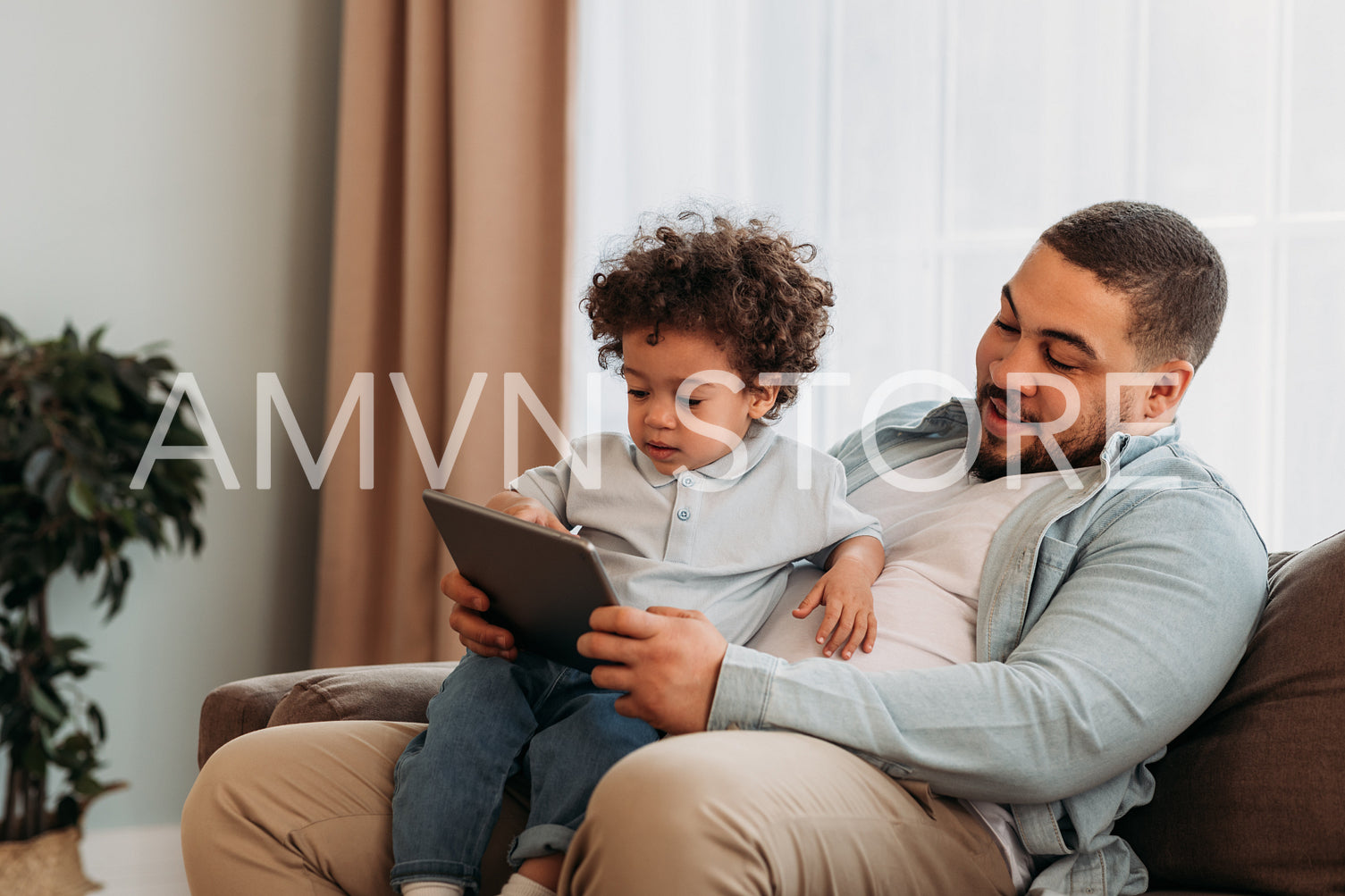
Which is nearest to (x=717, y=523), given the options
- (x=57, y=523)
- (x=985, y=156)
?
(x=985, y=156)

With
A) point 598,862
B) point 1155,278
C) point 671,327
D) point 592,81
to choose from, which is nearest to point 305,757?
point 598,862

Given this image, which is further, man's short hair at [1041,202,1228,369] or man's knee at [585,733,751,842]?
man's short hair at [1041,202,1228,369]

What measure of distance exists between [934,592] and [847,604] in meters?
0.12

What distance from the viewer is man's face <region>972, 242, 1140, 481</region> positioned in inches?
51.1

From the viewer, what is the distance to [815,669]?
0.98 metres

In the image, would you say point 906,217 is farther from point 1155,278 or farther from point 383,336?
point 383,336

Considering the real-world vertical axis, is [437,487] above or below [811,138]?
below

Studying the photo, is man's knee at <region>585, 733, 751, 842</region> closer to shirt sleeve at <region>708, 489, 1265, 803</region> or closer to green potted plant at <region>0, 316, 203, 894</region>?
shirt sleeve at <region>708, 489, 1265, 803</region>

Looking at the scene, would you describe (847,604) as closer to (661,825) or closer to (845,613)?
(845,613)

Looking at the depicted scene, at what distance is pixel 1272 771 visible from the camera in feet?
3.61

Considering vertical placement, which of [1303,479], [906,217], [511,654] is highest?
[906,217]

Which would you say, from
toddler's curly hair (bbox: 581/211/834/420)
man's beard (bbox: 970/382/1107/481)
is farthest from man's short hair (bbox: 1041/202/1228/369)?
toddler's curly hair (bbox: 581/211/834/420)

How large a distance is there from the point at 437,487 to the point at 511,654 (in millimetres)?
1391

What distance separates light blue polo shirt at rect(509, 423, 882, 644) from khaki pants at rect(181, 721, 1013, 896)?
0.31m
